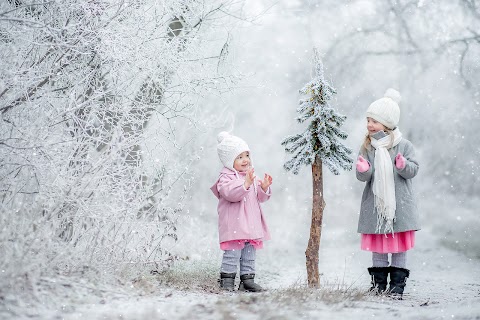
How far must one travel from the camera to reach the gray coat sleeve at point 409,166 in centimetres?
→ 643

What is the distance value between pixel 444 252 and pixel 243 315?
6703 mm

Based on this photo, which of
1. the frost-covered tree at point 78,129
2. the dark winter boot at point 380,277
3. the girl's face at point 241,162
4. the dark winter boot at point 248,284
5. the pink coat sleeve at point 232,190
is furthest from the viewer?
the girl's face at point 241,162

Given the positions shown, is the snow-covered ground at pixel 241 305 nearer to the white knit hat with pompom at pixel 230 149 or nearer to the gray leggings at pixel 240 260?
the gray leggings at pixel 240 260

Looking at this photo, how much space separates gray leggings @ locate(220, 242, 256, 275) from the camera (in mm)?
6543

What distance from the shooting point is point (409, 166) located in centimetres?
642

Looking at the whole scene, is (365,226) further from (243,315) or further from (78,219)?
(78,219)

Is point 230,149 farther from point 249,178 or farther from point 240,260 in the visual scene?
point 240,260

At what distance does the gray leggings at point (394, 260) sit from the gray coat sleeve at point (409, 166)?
86 cm

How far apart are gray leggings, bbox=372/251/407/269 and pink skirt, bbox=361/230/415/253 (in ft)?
0.26

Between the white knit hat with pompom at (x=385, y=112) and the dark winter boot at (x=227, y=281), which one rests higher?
the white knit hat with pompom at (x=385, y=112)

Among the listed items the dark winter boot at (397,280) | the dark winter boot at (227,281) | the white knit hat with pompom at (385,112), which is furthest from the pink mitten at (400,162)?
the dark winter boot at (227,281)

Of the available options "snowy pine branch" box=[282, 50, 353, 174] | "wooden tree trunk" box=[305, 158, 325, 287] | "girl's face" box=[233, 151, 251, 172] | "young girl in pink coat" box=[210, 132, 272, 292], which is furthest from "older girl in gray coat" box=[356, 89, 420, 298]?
"girl's face" box=[233, 151, 251, 172]

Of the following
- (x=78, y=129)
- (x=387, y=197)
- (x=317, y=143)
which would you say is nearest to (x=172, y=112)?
(x=78, y=129)

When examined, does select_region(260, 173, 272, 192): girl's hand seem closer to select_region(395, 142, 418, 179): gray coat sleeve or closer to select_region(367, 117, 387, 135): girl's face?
select_region(367, 117, 387, 135): girl's face
